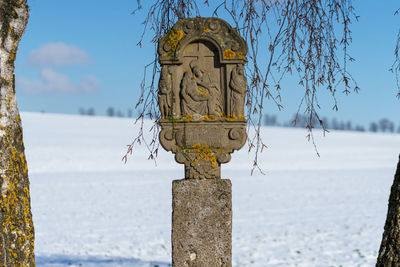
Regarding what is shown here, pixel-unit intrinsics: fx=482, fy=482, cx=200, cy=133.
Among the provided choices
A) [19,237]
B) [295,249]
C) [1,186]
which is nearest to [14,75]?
[1,186]

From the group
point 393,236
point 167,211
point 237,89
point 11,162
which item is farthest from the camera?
point 167,211

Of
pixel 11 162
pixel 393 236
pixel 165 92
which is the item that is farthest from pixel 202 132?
pixel 393 236

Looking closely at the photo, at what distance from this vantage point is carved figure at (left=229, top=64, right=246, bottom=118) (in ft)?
15.5

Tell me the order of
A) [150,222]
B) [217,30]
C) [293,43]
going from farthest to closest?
1. [150,222]
2. [217,30]
3. [293,43]

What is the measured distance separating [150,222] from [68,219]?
202cm

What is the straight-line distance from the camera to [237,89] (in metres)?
4.71

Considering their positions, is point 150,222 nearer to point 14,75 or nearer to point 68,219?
point 68,219

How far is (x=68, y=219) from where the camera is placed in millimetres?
11242

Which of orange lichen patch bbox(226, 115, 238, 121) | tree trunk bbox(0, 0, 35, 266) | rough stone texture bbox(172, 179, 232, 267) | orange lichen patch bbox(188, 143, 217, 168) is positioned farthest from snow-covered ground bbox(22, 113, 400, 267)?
tree trunk bbox(0, 0, 35, 266)

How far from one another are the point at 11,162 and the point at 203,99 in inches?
76.5

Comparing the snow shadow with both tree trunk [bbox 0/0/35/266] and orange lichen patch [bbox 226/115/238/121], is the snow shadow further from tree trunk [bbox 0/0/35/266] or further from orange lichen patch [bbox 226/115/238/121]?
tree trunk [bbox 0/0/35/266]

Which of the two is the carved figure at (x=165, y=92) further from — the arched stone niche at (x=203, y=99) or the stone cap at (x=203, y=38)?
the stone cap at (x=203, y=38)

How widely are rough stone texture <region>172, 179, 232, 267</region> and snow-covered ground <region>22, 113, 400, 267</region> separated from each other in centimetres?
270

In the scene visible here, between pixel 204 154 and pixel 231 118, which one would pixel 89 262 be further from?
pixel 231 118
